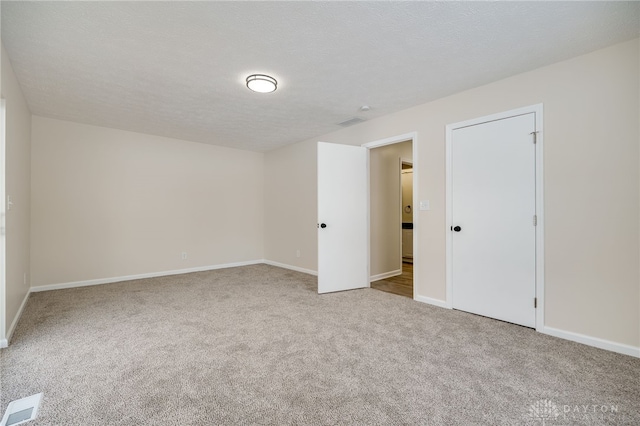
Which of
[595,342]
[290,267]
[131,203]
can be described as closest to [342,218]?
[290,267]

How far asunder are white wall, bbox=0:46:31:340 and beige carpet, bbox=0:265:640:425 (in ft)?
1.03

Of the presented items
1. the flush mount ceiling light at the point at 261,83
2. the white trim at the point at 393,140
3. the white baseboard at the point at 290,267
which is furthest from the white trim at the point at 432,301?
the flush mount ceiling light at the point at 261,83

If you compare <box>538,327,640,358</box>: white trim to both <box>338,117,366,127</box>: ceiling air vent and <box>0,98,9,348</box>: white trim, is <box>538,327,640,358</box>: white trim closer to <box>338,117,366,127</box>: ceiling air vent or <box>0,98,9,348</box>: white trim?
<box>338,117,366,127</box>: ceiling air vent

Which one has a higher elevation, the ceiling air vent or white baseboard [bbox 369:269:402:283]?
the ceiling air vent

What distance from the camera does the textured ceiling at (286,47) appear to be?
198 centimetres

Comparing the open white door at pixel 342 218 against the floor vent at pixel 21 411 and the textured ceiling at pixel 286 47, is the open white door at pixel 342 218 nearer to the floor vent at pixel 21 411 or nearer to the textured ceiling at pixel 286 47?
the textured ceiling at pixel 286 47

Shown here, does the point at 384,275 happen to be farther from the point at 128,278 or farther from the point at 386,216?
the point at 128,278

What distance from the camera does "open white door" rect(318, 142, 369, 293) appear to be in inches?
160

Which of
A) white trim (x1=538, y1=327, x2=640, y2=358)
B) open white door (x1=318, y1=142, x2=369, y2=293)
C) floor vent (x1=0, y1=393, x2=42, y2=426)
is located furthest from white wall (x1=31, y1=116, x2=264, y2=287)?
white trim (x1=538, y1=327, x2=640, y2=358)

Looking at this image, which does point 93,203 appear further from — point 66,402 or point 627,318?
point 627,318

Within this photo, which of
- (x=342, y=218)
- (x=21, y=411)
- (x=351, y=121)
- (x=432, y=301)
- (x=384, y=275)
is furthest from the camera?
(x=384, y=275)

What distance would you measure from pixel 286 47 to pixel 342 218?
2.39 meters

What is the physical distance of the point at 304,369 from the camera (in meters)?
2.07

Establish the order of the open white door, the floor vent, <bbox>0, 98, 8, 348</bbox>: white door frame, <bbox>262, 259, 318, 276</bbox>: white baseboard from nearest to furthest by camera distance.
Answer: the floor vent, <bbox>0, 98, 8, 348</bbox>: white door frame, the open white door, <bbox>262, 259, 318, 276</bbox>: white baseboard
